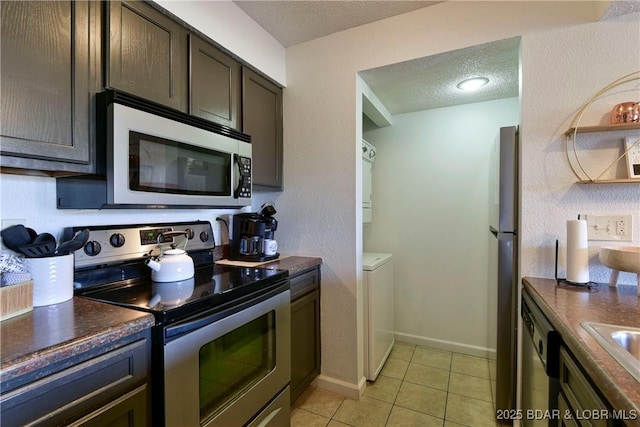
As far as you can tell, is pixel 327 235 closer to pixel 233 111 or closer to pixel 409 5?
pixel 233 111

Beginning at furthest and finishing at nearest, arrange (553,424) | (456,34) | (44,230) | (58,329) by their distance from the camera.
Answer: (456,34) → (44,230) → (553,424) → (58,329)

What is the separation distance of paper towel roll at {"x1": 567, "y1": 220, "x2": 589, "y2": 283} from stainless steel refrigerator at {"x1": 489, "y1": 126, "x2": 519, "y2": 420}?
261mm

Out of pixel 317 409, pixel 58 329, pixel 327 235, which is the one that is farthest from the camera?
pixel 327 235

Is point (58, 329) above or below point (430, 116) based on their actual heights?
below

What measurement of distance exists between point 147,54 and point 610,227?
7.26 feet

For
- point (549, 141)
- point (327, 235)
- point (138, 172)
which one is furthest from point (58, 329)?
point (549, 141)

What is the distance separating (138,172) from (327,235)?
3.91 ft

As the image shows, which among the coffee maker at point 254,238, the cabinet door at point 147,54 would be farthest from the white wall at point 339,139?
the cabinet door at point 147,54

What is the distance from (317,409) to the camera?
5.98ft

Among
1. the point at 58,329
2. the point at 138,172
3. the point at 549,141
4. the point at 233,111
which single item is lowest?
the point at 58,329

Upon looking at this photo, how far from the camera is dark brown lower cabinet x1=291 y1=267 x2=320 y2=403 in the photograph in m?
1.75

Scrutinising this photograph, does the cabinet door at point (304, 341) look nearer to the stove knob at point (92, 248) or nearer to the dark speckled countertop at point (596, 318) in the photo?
the stove knob at point (92, 248)

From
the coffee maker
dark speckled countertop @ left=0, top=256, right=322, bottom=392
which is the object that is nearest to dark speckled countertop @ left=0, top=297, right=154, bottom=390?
dark speckled countertop @ left=0, top=256, right=322, bottom=392

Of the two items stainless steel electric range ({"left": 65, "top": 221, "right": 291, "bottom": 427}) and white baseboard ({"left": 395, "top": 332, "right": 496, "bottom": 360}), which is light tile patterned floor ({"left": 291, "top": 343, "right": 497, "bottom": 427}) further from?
stainless steel electric range ({"left": 65, "top": 221, "right": 291, "bottom": 427})
